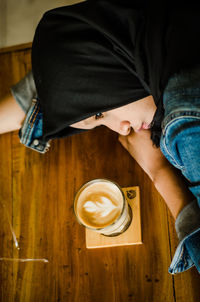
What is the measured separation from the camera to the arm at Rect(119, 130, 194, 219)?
73cm

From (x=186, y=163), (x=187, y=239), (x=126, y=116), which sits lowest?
(x=187, y=239)

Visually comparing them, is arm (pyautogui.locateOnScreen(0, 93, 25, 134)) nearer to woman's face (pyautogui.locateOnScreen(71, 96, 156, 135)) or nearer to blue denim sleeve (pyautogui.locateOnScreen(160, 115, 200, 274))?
woman's face (pyautogui.locateOnScreen(71, 96, 156, 135))

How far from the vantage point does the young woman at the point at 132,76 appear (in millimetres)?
570

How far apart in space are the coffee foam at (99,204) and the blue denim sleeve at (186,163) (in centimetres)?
14

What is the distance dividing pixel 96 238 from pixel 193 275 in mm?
240

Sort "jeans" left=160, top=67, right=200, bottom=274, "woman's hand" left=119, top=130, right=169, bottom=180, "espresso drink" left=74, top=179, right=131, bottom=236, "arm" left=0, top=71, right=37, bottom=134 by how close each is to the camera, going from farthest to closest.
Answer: "arm" left=0, top=71, right=37, bottom=134 < "woman's hand" left=119, top=130, right=169, bottom=180 < "espresso drink" left=74, top=179, right=131, bottom=236 < "jeans" left=160, top=67, right=200, bottom=274

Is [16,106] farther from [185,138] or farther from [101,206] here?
[185,138]

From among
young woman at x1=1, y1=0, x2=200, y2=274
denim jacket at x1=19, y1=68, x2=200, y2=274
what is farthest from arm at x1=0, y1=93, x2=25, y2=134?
denim jacket at x1=19, y1=68, x2=200, y2=274

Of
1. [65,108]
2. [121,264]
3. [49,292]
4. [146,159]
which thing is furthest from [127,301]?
[65,108]

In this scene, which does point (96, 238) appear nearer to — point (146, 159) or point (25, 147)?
point (146, 159)

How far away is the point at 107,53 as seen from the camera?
2.02ft

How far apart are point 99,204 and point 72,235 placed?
15 cm

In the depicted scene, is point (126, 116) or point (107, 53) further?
point (126, 116)

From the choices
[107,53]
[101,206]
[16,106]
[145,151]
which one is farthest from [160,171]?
[16,106]
